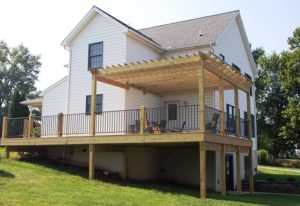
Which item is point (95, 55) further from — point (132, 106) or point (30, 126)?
point (30, 126)

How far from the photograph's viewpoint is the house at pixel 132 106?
55.4 ft

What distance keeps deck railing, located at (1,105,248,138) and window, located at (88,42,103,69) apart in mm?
2582

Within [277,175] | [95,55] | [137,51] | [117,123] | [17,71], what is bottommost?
[277,175]

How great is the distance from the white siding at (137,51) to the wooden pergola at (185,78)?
1.41 metres

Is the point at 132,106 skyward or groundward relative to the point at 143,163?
skyward

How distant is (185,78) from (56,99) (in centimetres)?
821

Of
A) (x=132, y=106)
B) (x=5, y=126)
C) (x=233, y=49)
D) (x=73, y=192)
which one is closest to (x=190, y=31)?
(x=233, y=49)

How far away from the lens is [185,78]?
56.5 ft

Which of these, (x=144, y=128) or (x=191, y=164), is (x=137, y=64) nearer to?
(x=144, y=128)

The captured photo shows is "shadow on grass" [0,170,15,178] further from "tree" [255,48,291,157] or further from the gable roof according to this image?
"tree" [255,48,291,157]

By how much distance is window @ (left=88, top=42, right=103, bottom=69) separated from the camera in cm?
1933

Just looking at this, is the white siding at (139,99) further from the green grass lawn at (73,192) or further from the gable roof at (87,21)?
the green grass lawn at (73,192)

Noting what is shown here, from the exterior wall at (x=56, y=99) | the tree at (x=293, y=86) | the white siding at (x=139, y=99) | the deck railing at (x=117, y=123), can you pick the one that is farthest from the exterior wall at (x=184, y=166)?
the tree at (x=293, y=86)

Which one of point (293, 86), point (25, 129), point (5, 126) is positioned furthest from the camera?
point (293, 86)
